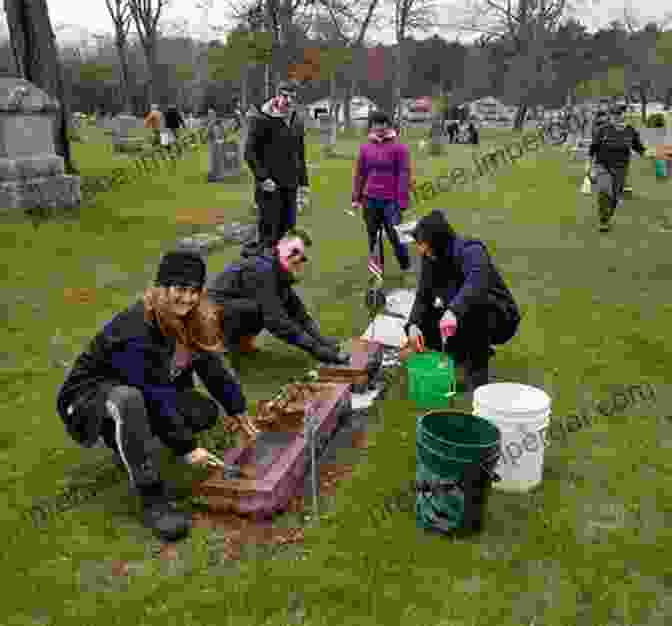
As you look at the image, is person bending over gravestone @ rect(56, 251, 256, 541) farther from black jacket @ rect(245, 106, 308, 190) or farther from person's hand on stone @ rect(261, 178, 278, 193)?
black jacket @ rect(245, 106, 308, 190)

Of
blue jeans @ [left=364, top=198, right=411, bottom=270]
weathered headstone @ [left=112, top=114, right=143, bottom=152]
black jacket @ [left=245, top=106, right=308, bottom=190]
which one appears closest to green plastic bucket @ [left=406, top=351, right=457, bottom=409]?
blue jeans @ [left=364, top=198, right=411, bottom=270]

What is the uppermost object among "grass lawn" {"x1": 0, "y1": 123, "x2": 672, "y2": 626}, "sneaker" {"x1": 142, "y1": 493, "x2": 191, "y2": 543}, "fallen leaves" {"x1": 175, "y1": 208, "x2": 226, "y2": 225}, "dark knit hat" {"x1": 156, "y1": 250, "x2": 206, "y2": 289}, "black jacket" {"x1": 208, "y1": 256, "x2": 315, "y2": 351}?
"dark knit hat" {"x1": 156, "y1": 250, "x2": 206, "y2": 289}

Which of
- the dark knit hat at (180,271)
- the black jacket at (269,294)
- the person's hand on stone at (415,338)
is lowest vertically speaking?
the person's hand on stone at (415,338)

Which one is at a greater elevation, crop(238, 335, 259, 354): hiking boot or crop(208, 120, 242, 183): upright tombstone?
crop(208, 120, 242, 183): upright tombstone

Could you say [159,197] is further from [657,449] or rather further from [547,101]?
[547,101]

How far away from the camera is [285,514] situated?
363cm

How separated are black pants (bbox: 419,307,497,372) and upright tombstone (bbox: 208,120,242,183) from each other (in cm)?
1226

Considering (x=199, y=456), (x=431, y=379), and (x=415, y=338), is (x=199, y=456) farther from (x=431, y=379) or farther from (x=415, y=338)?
(x=415, y=338)

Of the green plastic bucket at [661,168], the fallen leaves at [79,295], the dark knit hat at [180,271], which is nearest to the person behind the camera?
the dark knit hat at [180,271]

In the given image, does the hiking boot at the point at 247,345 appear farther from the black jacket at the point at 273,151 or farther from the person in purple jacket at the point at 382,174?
the person in purple jacket at the point at 382,174

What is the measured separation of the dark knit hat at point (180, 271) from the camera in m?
3.37

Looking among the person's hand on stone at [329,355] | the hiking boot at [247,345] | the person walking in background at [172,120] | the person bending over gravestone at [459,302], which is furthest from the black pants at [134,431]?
the person walking in background at [172,120]

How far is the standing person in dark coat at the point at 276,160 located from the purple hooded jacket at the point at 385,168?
2.66 feet

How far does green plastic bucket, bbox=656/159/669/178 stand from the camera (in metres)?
19.0
